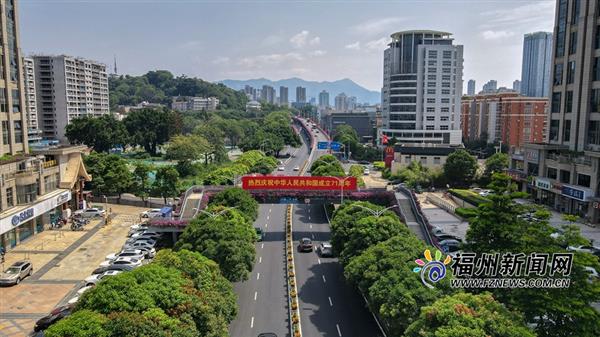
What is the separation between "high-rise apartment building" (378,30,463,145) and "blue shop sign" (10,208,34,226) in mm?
86991

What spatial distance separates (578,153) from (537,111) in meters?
53.2

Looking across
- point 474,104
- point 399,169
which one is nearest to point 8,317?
point 399,169

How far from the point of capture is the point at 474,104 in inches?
4781

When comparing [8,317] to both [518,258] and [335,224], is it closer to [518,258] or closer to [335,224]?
[335,224]

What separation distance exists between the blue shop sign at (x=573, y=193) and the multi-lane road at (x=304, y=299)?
25828 mm

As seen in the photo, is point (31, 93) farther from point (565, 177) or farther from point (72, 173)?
point (565, 177)

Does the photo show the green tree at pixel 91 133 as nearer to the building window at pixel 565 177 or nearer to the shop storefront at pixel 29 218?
the shop storefront at pixel 29 218

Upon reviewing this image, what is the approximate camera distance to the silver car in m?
31.9

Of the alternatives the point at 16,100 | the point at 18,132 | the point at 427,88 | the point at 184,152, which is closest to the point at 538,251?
the point at 18,132

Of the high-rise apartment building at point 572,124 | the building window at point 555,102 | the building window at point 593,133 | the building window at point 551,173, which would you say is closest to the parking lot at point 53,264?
the high-rise apartment building at point 572,124

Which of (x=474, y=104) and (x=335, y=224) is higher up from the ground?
(x=474, y=104)

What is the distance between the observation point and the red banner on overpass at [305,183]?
4134cm

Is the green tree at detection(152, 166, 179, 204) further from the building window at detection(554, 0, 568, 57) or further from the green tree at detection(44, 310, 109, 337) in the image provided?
the building window at detection(554, 0, 568, 57)

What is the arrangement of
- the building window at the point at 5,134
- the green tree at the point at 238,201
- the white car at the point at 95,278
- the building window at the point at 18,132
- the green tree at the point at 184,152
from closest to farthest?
the white car at the point at 95,278 → the green tree at the point at 238,201 → the building window at the point at 5,134 → the building window at the point at 18,132 → the green tree at the point at 184,152
